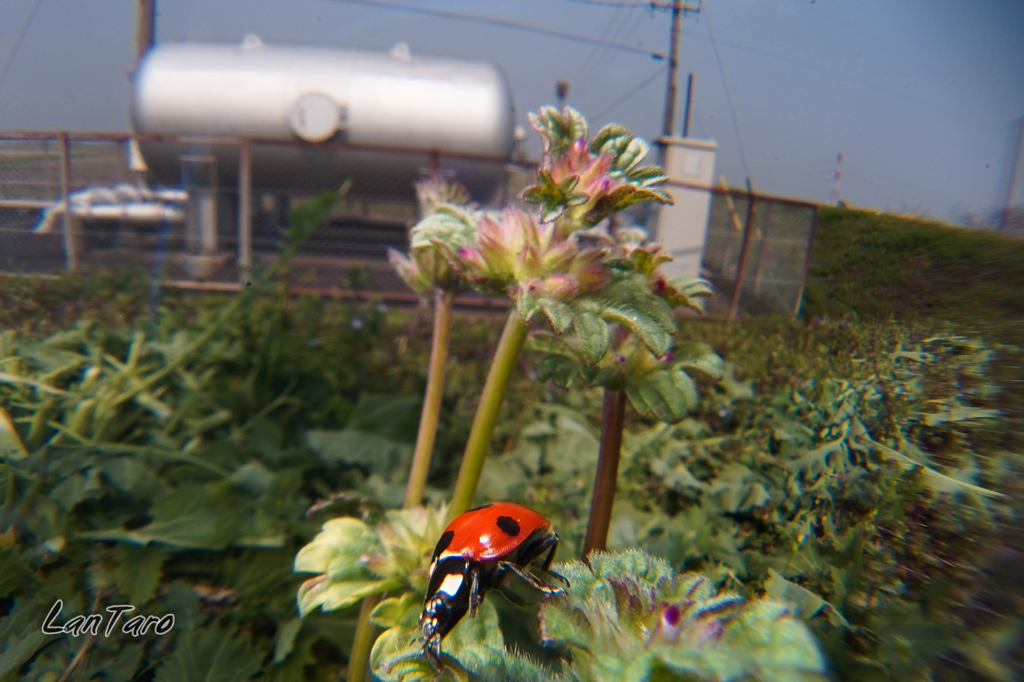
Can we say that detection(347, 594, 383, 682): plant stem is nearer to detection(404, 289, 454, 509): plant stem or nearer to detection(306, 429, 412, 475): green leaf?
detection(404, 289, 454, 509): plant stem

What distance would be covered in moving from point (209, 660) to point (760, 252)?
111cm

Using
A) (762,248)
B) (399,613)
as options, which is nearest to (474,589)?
(399,613)

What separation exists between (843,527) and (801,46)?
18.3 inches

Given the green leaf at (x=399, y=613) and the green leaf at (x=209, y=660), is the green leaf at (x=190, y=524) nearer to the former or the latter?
the green leaf at (x=209, y=660)

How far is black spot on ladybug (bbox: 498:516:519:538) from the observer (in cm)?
54

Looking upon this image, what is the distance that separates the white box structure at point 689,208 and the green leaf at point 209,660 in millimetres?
1291

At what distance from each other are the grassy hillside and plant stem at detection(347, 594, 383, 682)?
0.58 m

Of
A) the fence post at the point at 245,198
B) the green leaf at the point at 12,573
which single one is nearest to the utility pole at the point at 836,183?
the green leaf at the point at 12,573

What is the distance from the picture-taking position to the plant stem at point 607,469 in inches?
27.0

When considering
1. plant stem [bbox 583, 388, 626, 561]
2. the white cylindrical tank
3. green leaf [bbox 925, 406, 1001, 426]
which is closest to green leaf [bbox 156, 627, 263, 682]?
plant stem [bbox 583, 388, 626, 561]

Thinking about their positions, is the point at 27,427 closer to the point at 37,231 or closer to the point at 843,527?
the point at 37,231

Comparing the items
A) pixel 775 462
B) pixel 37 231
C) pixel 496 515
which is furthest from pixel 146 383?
pixel 775 462

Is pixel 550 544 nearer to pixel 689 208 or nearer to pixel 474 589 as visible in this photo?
pixel 474 589

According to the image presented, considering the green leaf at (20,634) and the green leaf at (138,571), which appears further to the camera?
the green leaf at (138,571)
